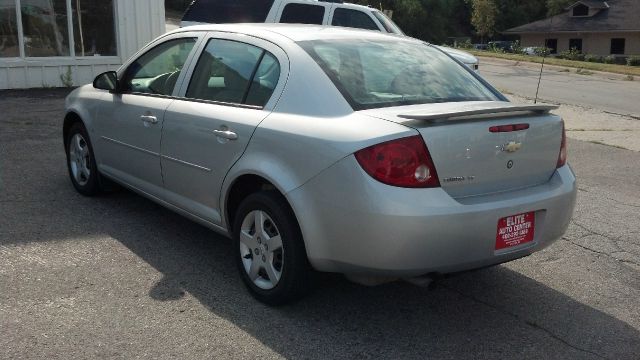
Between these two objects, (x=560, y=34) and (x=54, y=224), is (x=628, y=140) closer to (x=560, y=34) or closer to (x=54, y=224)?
(x=54, y=224)

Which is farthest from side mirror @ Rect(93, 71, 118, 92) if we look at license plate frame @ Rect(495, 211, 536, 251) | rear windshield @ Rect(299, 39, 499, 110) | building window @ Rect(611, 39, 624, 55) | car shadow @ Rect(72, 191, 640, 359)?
building window @ Rect(611, 39, 624, 55)

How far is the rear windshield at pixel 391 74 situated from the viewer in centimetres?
383

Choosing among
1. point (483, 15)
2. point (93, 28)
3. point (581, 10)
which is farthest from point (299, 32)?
point (483, 15)

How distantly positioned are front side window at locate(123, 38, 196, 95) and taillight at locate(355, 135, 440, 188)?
6.89ft

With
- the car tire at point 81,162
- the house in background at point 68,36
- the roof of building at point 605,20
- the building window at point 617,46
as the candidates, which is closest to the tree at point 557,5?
the roof of building at point 605,20

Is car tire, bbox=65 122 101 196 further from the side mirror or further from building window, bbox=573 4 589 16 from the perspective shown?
building window, bbox=573 4 589 16

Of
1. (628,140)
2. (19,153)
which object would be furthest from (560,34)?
(19,153)

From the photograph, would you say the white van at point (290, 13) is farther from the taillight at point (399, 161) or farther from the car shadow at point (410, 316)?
the taillight at point (399, 161)

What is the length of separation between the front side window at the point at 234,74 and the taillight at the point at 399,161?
3.27 ft

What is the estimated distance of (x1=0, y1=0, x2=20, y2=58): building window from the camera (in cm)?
1378

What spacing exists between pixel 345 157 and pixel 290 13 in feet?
28.5

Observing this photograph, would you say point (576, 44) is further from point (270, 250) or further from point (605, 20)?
point (270, 250)

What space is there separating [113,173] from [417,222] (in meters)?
3.21

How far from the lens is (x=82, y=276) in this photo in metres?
4.27
